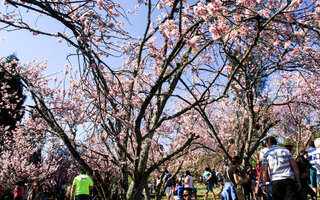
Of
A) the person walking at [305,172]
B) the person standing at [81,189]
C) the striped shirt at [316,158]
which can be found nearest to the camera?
the striped shirt at [316,158]

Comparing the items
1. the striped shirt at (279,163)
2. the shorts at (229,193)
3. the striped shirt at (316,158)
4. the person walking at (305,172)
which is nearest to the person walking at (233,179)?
the shorts at (229,193)

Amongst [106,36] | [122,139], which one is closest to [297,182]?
[122,139]

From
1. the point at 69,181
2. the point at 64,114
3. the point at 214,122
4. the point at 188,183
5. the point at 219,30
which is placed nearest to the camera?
the point at 219,30

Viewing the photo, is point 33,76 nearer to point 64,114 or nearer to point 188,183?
point 64,114

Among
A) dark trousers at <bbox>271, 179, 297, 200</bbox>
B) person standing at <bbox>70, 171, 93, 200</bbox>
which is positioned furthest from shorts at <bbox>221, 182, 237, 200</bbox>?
person standing at <bbox>70, 171, 93, 200</bbox>

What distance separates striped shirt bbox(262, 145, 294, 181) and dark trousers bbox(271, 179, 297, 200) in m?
0.07

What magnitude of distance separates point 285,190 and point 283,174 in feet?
0.87

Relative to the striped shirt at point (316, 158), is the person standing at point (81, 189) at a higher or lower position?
lower

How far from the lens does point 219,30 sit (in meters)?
2.68

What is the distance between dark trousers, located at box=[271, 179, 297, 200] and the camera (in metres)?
3.69

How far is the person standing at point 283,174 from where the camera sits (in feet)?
12.2

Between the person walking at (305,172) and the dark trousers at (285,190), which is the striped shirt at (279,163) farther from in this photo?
the person walking at (305,172)

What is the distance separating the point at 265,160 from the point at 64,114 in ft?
25.3

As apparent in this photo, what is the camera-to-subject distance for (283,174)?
3793mm
